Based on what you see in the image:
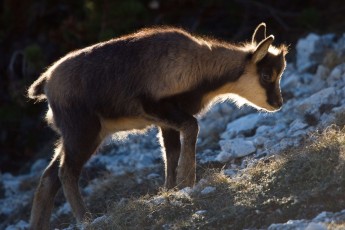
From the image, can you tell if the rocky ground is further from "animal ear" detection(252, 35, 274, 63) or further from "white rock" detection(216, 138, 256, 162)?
"animal ear" detection(252, 35, 274, 63)

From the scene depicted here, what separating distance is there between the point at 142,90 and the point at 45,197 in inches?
66.5

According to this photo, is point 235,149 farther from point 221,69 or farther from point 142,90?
point 142,90

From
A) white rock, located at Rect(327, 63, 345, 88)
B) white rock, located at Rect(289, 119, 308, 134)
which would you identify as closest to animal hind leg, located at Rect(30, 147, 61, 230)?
white rock, located at Rect(289, 119, 308, 134)

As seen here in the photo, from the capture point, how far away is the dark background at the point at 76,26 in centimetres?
1596

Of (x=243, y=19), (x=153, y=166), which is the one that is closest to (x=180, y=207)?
(x=153, y=166)

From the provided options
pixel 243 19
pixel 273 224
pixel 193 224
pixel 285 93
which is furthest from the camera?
pixel 243 19

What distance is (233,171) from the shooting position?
10.0 meters

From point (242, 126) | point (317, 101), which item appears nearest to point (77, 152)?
point (242, 126)

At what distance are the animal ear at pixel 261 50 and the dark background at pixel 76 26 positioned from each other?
17.3 feet

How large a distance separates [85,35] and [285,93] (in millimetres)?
4026

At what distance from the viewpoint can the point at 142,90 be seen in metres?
10.1

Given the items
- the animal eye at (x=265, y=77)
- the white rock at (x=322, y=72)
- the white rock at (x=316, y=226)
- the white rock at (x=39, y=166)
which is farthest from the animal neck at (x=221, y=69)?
the white rock at (x=39, y=166)

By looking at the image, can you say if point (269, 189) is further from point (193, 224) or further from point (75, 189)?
point (75, 189)

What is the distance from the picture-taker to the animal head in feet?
34.5
